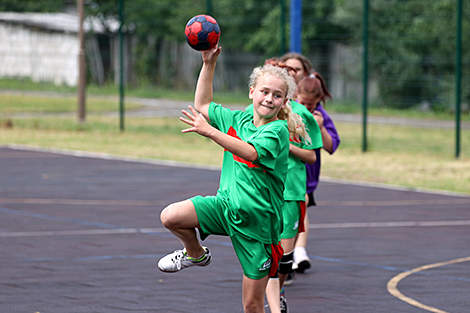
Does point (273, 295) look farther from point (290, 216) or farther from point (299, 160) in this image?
point (299, 160)

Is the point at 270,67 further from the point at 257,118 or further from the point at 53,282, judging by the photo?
the point at 53,282

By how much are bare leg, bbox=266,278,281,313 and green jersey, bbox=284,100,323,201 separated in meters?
0.74

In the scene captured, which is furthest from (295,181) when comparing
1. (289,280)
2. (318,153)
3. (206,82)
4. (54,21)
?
(54,21)

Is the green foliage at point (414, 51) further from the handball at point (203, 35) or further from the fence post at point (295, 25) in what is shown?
the handball at point (203, 35)

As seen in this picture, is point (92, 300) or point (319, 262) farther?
point (319, 262)

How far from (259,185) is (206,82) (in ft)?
2.35

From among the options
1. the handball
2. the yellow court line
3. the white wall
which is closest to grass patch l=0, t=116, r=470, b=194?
the white wall

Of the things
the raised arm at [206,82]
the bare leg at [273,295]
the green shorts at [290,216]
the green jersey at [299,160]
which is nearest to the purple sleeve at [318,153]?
the green jersey at [299,160]

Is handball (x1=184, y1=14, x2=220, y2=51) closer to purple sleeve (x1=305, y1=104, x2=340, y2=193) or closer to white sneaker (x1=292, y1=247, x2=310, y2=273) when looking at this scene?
purple sleeve (x1=305, y1=104, x2=340, y2=193)

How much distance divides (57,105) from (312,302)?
69.8ft

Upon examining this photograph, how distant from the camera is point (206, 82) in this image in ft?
13.9

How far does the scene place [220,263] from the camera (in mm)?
6625

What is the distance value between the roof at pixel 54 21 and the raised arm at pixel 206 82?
2500 cm

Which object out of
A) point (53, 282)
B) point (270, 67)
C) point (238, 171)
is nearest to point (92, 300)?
point (53, 282)
